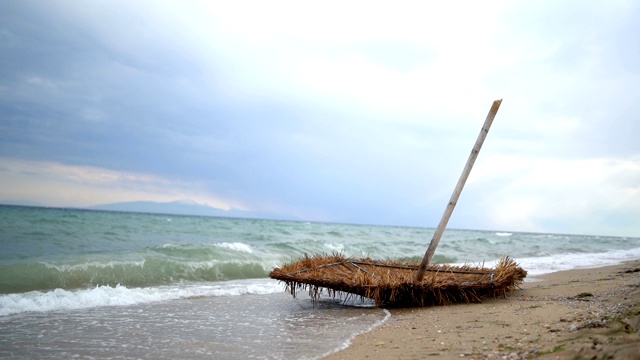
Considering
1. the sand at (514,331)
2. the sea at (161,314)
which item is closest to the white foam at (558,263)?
the sand at (514,331)

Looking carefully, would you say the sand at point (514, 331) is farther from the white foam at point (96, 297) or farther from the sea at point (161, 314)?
the white foam at point (96, 297)

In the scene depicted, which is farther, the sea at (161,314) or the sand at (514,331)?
the sea at (161,314)

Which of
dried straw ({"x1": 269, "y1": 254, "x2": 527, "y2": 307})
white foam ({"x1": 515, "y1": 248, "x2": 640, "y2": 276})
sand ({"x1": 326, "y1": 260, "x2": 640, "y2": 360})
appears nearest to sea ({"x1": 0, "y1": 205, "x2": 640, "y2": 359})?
dried straw ({"x1": 269, "y1": 254, "x2": 527, "y2": 307})

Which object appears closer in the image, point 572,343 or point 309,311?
point 572,343

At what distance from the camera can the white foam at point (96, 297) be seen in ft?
21.4

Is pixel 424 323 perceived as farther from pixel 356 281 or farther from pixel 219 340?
pixel 219 340

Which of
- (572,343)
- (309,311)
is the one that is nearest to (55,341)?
(309,311)

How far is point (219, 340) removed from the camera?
16.2 feet

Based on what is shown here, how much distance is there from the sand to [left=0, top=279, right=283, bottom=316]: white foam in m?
3.45

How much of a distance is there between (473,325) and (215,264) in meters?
8.06

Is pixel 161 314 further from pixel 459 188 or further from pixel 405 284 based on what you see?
pixel 459 188

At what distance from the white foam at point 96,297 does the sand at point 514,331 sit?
3.45m

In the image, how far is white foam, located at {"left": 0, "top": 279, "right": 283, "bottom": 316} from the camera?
653cm

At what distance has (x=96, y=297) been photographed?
7156 mm
